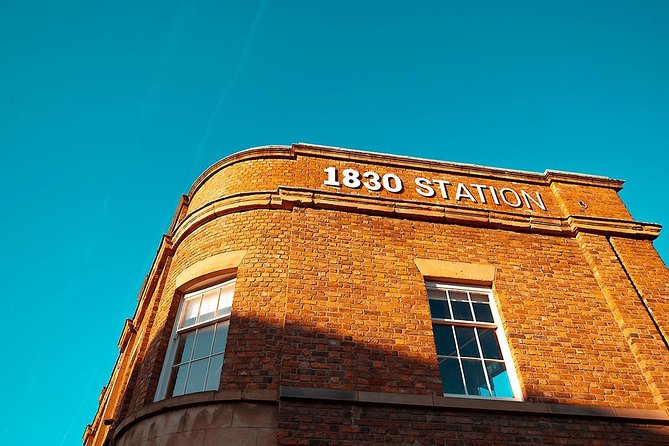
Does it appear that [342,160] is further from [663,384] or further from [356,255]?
[663,384]

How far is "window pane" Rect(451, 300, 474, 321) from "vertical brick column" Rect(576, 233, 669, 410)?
2460 millimetres

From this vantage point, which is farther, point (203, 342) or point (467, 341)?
A: point (467, 341)

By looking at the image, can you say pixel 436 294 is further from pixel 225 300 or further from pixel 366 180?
pixel 225 300

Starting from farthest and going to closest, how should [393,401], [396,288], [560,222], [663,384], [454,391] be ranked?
[560,222], [454,391], [396,288], [663,384], [393,401]

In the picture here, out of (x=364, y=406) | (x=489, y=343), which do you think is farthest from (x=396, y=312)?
(x=489, y=343)

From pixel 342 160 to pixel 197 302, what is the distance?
3931mm

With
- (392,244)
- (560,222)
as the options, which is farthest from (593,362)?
(392,244)

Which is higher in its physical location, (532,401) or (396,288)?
(396,288)

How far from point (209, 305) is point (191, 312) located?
1.19ft

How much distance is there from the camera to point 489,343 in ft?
24.0

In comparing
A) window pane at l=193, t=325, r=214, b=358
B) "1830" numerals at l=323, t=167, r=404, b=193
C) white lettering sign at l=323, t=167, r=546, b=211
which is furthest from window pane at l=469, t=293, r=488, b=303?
window pane at l=193, t=325, r=214, b=358

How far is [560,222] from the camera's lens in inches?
349

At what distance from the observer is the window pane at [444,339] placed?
7.32 metres

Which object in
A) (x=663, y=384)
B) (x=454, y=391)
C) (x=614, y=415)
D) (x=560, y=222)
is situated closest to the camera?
(x=614, y=415)
